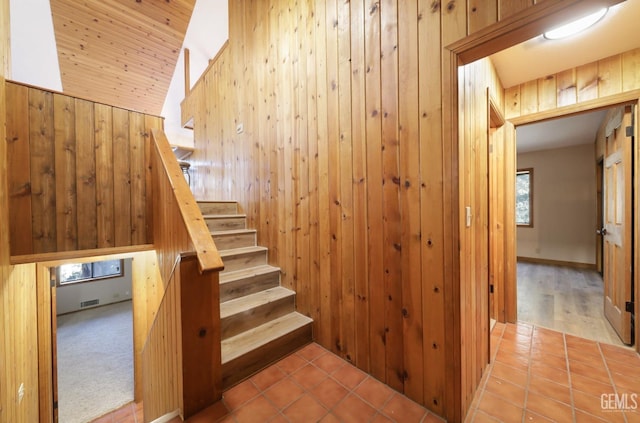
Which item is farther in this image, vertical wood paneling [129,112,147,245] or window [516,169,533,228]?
window [516,169,533,228]

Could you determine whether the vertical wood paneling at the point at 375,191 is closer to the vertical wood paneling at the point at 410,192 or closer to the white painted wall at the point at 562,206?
the vertical wood paneling at the point at 410,192

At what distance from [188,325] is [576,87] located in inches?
140

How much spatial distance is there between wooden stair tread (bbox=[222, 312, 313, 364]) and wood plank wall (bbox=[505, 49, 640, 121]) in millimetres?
2911

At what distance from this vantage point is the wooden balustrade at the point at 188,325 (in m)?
1.32

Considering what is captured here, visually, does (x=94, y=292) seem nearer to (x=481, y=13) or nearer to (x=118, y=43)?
(x=118, y=43)

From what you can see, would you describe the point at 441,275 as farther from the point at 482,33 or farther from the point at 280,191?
the point at 280,191

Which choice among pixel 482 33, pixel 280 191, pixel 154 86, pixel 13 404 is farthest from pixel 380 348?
Answer: pixel 154 86

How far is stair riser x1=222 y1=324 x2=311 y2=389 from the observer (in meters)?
1.57

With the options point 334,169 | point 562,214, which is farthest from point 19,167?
point 562,214

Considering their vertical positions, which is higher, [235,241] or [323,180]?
[323,180]

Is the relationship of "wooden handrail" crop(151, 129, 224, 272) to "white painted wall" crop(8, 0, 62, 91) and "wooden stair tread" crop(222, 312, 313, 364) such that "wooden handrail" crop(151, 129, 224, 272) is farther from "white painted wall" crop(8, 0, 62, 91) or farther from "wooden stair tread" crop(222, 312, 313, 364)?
"white painted wall" crop(8, 0, 62, 91)

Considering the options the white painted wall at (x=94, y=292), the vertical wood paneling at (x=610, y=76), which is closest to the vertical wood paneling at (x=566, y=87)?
the vertical wood paneling at (x=610, y=76)

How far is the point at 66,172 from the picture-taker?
81.8 inches

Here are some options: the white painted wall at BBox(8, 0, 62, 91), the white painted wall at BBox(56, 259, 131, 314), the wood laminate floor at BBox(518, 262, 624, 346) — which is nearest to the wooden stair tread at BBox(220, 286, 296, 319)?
the wood laminate floor at BBox(518, 262, 624, 346)
